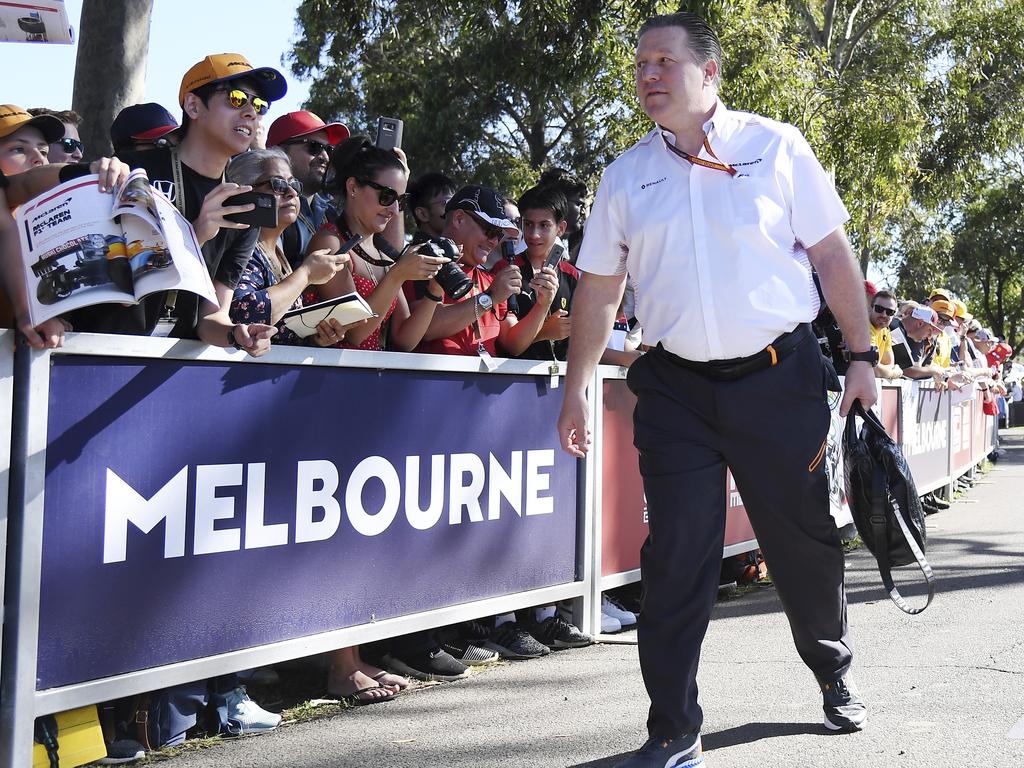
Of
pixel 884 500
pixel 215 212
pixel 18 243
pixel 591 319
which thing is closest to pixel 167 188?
pixel 215 212

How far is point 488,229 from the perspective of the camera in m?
5.63

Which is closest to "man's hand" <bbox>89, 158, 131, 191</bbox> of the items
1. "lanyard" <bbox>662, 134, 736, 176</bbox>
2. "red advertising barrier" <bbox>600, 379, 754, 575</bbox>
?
"lanyard" <bbox>662, 134, 736, 176</bbox>

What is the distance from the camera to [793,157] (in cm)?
358

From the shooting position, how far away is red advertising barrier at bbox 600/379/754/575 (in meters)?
5.86

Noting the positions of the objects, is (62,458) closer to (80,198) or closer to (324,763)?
(80,198)

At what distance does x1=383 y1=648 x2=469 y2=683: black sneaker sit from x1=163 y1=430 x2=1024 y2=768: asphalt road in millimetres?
86

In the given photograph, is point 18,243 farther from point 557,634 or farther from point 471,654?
point 557,634

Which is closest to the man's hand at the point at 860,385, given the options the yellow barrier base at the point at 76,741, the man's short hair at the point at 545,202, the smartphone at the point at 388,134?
the yellow barrier base at the point at 76,741

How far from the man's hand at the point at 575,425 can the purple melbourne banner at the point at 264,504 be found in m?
1.01

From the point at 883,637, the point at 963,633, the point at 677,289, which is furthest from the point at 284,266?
the point at 963,633

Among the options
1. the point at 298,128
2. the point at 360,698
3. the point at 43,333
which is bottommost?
the point at 360,698

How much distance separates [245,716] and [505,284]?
7.27 ft

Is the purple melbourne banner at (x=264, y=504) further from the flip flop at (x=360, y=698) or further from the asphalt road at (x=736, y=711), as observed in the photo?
the asphalt road at (x=736, y=711)

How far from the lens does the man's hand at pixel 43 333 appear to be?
3.27m
